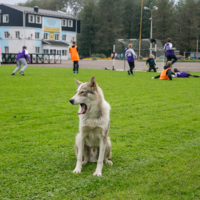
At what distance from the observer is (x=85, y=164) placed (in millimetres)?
4629

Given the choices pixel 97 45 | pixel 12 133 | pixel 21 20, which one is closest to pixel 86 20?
pixel 97 45

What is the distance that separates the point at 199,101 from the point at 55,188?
8.10 meters

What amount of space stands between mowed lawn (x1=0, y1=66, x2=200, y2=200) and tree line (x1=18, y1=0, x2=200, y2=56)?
2711 inches

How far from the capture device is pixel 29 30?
63.0 meters

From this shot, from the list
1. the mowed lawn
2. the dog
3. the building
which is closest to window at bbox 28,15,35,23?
the building

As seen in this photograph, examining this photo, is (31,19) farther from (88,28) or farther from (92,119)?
(92,119)

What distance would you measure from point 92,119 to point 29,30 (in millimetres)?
63496

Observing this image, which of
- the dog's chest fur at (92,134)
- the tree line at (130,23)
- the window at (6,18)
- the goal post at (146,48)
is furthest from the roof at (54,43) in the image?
the dog's chest fur at (92,134)

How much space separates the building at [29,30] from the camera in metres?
62.0

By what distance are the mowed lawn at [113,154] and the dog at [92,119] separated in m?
0.34

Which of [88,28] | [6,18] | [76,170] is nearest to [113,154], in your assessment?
[76,170]

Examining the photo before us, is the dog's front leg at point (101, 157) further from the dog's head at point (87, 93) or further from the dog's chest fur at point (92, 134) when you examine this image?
the dog's head at point (87, 93)

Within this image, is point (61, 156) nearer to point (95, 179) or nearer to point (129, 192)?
point (95, 179)

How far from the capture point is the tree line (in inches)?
2876
